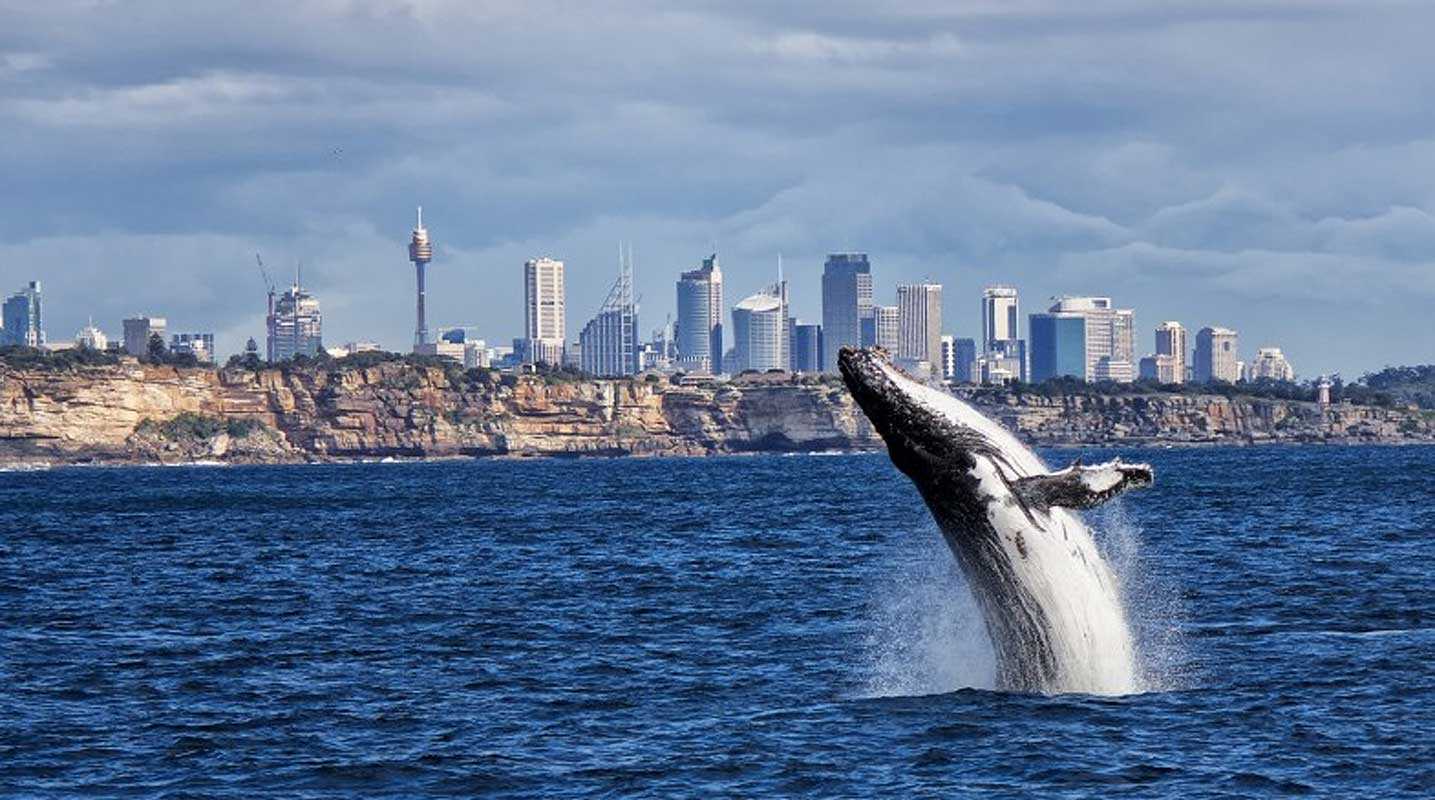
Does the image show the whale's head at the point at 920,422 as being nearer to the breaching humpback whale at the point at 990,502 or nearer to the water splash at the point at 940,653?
the breaching humpback whale at the point at 990,502

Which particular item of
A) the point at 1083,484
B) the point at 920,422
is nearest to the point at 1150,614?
the point at 920,422

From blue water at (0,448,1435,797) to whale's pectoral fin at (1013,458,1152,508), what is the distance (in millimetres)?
2920

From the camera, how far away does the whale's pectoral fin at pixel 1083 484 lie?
21453 millimetres

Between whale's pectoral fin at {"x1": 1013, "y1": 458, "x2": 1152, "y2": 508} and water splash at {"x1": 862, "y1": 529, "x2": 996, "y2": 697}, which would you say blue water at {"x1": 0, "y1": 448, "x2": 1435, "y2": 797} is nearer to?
water splash at {"x1": 862, "y1": 529, "x2": 996, "y2": 697}

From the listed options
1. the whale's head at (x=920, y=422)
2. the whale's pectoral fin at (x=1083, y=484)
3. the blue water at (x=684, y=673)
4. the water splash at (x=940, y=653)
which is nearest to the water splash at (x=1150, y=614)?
the blue water at (x=684, y=673)

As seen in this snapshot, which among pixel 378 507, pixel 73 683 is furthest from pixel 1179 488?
pixel 73 683

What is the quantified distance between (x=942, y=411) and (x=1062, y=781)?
13.0 ft

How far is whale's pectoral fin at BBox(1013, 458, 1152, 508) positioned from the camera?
2145cm

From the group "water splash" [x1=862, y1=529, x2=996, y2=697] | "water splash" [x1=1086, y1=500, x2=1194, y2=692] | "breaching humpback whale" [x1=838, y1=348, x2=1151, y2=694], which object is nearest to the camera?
"breaching humpback whale" [x1=838, y1=348, x2=1151, y2=694]

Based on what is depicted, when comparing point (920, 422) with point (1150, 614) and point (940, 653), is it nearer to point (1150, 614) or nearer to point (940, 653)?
point (940, 653)

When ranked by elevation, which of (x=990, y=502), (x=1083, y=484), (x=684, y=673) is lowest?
(x=684, y=673)

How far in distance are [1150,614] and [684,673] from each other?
11.1 m

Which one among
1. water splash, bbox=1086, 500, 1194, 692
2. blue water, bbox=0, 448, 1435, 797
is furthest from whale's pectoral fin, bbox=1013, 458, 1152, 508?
water splash, bbox=1086, 500, 1194, 692

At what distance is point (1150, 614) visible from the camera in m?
40.2
